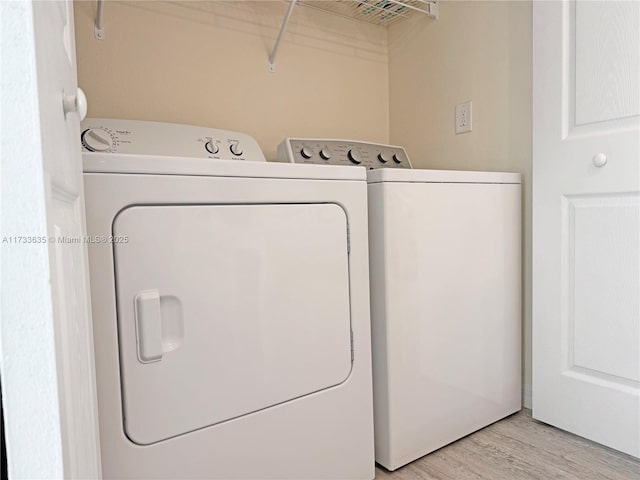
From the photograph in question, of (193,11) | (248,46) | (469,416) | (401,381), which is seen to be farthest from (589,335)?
(193,11)

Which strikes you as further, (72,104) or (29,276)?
(72,104)

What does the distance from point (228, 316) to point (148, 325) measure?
0.17 m

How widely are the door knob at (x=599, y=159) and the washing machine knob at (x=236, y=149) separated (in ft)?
3.59

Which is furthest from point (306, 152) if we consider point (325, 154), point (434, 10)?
point (434, 10)

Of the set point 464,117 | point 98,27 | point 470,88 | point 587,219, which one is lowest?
point 587,219

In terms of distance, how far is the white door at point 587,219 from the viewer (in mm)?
1261

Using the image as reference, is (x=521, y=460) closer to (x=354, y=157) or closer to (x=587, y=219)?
(x=587, y=219)

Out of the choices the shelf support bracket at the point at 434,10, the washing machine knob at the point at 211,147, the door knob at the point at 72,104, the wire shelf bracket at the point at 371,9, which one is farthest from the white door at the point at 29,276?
the shelf support bracket at the point at 434,10

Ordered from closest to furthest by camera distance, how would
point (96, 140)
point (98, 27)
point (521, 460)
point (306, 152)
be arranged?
point (96, 140) < point (521, 460) < point (98, 27) < point (306, 152)

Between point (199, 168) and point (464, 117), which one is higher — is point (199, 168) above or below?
below

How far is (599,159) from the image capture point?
4.28 feet

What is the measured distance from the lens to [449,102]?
1845 mm

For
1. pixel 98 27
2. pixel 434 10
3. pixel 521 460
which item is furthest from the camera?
pixel 434 10

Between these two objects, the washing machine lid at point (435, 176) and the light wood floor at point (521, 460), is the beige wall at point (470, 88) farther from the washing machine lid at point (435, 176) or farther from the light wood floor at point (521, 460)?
the light wood floor at point (521, 460)
